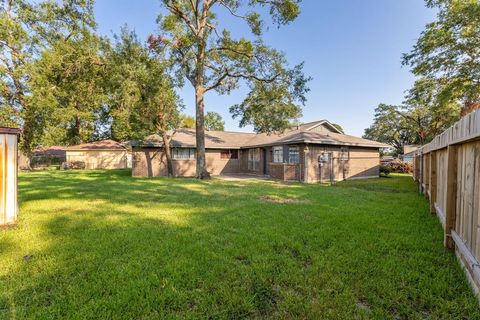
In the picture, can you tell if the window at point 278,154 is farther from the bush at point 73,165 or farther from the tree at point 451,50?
the bush at point 73,165

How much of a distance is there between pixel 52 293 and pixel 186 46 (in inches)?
563

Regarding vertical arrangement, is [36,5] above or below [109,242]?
above

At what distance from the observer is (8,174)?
15.5 ft

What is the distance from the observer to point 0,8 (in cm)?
2208

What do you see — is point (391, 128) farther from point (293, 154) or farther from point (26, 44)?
point (26, 44)

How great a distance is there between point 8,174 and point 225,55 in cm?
1422

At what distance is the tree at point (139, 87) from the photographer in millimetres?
13798

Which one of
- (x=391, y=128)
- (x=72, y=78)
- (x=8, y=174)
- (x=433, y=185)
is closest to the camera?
(x=8, y=174)

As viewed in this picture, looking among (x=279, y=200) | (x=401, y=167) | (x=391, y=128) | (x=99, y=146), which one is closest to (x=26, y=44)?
(x=99, y=146)

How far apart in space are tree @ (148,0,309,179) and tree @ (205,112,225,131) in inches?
1301

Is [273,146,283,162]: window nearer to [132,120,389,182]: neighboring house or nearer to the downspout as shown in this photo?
[132,120,389,182]: neighboring house

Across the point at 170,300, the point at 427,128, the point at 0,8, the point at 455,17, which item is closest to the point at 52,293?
the point at 170,300

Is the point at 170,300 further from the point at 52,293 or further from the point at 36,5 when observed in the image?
the point at 36,5

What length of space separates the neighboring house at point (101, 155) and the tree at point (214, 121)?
2071cm
